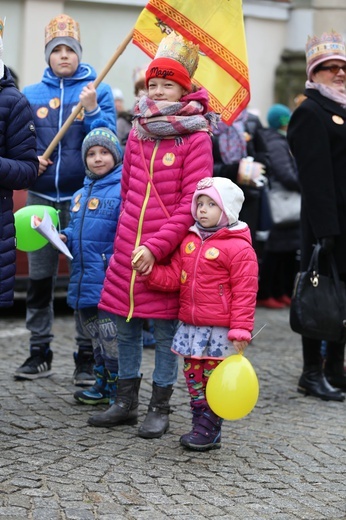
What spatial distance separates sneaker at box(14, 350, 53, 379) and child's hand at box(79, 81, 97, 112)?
1606 mm

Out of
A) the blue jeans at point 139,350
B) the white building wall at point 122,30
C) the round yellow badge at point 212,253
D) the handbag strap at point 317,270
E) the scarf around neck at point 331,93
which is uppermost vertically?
the white building wall at point 122,30

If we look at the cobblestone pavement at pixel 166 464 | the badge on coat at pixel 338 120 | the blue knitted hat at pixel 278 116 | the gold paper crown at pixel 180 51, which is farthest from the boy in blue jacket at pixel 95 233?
the blue knitted hat at pixel 278 116

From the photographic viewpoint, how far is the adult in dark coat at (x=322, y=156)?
6969mm

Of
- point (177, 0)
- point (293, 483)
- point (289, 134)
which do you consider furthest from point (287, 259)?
point (293, 483)

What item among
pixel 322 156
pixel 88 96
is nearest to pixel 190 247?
pixel 88 96

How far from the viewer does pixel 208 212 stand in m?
5.57

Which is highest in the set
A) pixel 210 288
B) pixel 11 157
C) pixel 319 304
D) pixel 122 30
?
pixel 122 30

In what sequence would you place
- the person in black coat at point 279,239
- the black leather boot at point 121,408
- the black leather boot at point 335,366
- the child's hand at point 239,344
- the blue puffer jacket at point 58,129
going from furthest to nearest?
the person in black coat at point 279,239
the black leather boot at point 335,366
the blue puffer jacket at point 58,129
the black leather boot at point 121,408
the child's hand at point 239,344

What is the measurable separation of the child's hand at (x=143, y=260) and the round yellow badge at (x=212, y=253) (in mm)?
265

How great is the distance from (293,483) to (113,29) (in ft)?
36.3

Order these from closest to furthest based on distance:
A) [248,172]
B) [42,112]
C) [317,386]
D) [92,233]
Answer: [92,233], [42,112], [317,386], [248,172]

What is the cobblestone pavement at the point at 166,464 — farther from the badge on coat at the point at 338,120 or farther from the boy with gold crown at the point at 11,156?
the badge on coat at the point at 338,120

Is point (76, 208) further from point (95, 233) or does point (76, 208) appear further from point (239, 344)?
point (239, 344)

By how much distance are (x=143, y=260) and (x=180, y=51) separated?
1.06 meters
